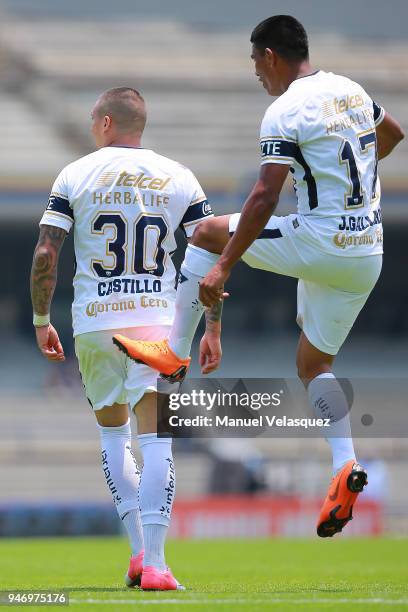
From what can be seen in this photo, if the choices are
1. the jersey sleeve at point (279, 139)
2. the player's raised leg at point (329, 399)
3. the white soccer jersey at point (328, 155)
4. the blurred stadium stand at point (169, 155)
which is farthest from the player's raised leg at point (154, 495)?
the blurred stadium stand at point (169, 155)

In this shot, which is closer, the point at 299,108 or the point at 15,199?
the point at 299,108

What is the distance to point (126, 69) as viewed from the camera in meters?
30.5

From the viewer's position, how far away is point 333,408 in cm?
619

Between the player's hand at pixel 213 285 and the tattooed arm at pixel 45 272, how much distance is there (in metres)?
0.93

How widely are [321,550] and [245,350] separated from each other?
15303 millimetres

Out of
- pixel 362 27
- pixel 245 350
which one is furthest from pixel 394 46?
pixel 245 350

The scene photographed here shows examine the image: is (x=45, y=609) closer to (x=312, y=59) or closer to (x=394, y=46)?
(x=312, y=59)

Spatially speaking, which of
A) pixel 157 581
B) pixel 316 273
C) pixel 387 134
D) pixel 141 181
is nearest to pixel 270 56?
pixel 387 134

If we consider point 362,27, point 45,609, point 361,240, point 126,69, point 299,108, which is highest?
point 362,27

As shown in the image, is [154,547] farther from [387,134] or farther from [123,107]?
[387,134]

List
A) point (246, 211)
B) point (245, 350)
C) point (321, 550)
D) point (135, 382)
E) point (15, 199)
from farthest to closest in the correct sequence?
point (245, 350), point (15, 199), point (321, 550), point (135, 382), point (246, 211)

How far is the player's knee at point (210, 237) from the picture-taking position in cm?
582

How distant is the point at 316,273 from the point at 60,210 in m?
1.34

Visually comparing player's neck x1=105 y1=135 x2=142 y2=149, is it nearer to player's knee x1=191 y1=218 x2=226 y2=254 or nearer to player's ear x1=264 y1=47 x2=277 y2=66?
player's knee x1=191 y1=218 x2=226 y2=254
